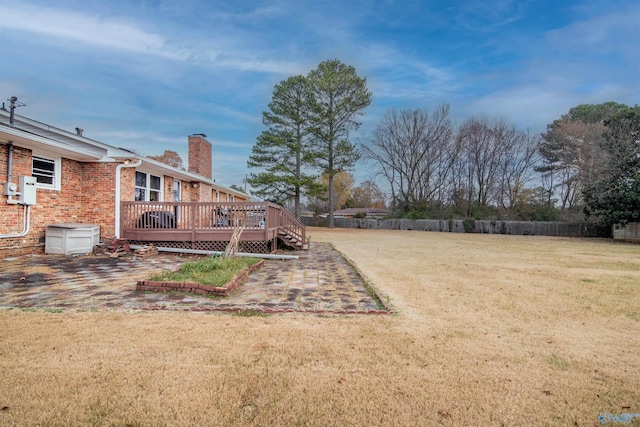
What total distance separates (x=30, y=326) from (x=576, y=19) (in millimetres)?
17658

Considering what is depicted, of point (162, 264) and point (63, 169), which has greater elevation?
point (63, 169)

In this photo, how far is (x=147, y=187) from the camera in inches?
479

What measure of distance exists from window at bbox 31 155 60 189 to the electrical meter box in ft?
1.55

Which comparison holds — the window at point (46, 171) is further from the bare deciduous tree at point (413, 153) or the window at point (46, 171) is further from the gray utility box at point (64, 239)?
the bare deciduous tree at point (413, 153)

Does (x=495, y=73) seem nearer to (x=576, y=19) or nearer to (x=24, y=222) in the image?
(x=576, y=19)

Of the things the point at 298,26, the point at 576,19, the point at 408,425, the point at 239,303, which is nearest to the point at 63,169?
the point at 239,303

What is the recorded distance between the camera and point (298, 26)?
13.3 metres

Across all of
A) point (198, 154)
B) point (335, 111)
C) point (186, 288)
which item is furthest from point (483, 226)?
point (186, 288)

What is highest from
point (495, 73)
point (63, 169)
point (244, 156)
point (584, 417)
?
point (495, 73)

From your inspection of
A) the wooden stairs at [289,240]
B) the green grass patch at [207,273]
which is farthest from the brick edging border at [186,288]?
the wooden stairs at [289,240]

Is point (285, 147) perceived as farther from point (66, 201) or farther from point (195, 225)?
point (66, 201)

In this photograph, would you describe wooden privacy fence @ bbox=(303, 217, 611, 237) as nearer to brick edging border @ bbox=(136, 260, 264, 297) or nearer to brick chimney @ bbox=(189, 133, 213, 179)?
brick chimney @ bbox=(189, 133, 213, 179)

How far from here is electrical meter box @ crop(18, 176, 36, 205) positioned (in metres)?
8.16

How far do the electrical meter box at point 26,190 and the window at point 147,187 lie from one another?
3.35 m
